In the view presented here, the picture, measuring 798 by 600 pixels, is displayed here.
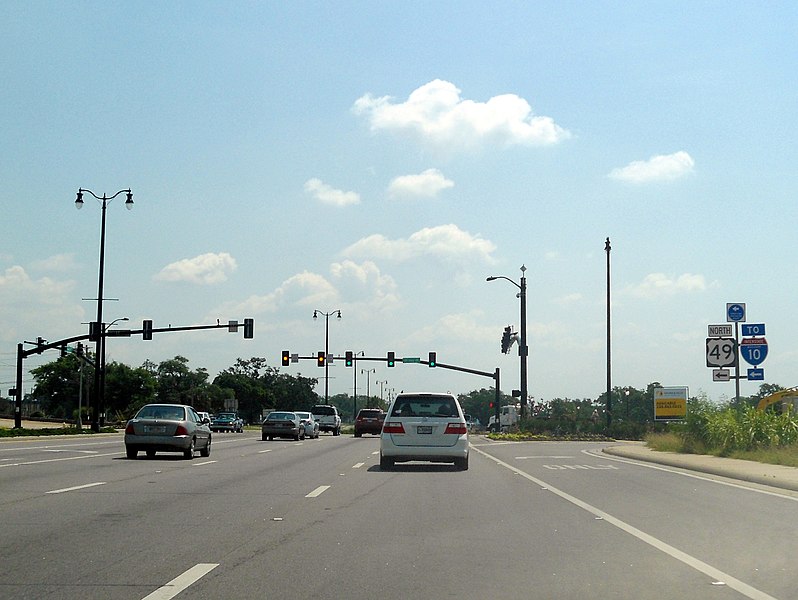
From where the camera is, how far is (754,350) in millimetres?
29250

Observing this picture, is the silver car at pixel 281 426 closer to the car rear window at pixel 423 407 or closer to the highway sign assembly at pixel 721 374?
the highway sign assembly at pixel 721 374

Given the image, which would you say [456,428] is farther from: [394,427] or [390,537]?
[390,537]

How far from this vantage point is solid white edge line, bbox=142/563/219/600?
299 inches

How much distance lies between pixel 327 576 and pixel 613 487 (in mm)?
10824

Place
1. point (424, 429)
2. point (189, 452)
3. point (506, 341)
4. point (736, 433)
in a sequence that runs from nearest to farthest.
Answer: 1. point (424, 429)
2. point (189, 452)
3. point (736, 433)
4. point (506, 341)

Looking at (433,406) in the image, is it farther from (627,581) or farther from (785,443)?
(627,581)

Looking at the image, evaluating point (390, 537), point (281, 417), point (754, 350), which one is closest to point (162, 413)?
point (390, 537)

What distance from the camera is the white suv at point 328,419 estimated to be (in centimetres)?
6831

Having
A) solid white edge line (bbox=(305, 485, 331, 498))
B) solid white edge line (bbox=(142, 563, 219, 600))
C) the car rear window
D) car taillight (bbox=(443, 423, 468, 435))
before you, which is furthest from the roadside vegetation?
solid white edge line (bbox=(142, 563, 219, 600))

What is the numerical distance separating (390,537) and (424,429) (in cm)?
1109

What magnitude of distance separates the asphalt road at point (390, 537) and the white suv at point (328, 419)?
4798cm

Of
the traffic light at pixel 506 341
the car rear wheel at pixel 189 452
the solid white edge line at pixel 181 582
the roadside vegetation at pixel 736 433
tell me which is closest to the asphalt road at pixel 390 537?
the solid white edge line at pixel 181 582

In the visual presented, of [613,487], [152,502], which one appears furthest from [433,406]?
[152,502]

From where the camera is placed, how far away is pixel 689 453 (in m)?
30.7
